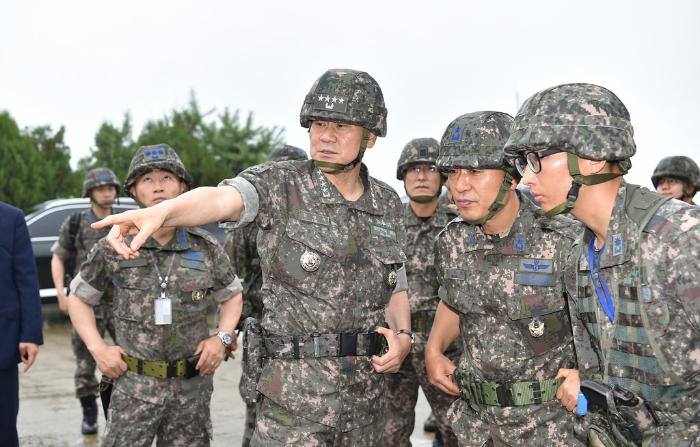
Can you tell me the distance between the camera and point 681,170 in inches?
322

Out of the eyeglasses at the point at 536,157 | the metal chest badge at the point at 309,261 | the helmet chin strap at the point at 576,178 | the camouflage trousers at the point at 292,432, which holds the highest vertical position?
the eyeglasses at the point at 536,157

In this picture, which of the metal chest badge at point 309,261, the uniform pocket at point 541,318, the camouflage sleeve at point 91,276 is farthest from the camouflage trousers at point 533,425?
the camouflage sleeve at point 91,276

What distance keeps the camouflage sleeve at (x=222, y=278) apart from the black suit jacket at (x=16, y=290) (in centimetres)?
111

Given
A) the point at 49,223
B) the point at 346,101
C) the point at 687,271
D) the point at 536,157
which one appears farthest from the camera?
the point at 49,223

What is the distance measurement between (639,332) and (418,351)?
3213 millimetres

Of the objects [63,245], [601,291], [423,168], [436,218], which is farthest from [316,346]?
[63,245]

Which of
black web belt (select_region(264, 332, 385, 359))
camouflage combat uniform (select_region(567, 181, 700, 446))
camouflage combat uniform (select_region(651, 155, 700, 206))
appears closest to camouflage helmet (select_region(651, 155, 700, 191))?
camouflage combat uniform (select_region(651, 155, 700, 206))

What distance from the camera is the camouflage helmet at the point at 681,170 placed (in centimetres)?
819

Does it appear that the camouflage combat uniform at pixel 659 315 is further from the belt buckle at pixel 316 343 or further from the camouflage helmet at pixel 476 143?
the belt buckle at pixel 316 343

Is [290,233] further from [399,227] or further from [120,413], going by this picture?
[120,413]

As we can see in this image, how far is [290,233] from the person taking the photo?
3.53m

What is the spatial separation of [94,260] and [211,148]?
21162mm

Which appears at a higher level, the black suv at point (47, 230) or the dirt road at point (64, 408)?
the black suv at point (47, 230)

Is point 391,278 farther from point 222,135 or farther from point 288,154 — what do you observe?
A: point 222,135
